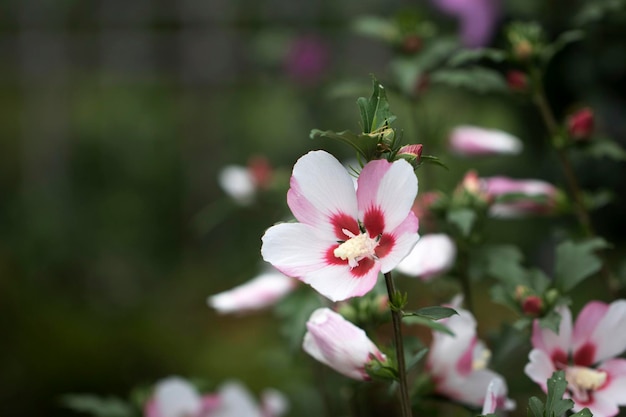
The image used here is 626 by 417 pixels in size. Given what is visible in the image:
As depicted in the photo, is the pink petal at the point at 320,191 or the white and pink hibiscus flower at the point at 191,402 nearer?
the pink petal at the point at 320,191

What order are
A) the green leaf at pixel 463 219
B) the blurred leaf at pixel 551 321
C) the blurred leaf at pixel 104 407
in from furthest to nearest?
the blurred leaf at pixel 104 407
the green leaf at pixel 463 219
the blurred leaf at pixel 551 321

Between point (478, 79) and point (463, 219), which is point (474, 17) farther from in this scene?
point (463, 219)

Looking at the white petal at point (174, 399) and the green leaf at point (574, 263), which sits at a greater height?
the green leaf at point (574, 263)

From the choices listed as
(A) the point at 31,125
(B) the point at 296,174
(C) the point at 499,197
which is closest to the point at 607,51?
(C) the point at 499,197

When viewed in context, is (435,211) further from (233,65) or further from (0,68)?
(0,68)

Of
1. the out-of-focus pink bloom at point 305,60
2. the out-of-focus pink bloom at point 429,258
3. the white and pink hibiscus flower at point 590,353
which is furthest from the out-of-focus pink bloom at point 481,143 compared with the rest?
the out-of-focus pink bloom at point 305,60

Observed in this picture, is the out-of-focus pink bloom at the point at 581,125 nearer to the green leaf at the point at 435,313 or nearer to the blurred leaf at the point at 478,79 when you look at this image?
the blurred leaf at the point at 478,79

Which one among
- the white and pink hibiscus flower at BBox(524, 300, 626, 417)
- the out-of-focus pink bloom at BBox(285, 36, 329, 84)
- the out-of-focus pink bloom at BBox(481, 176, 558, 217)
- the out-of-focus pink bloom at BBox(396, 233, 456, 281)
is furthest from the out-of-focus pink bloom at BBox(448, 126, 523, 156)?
the out-of-focus pink bloom at BBox(285, 36, 329, 84)

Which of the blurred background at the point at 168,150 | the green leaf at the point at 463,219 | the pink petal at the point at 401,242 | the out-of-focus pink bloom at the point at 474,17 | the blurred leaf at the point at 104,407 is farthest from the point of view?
the blurred background at the point at 168,150

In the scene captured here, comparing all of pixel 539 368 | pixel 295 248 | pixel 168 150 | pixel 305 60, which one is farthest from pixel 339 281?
pixel 168 150
